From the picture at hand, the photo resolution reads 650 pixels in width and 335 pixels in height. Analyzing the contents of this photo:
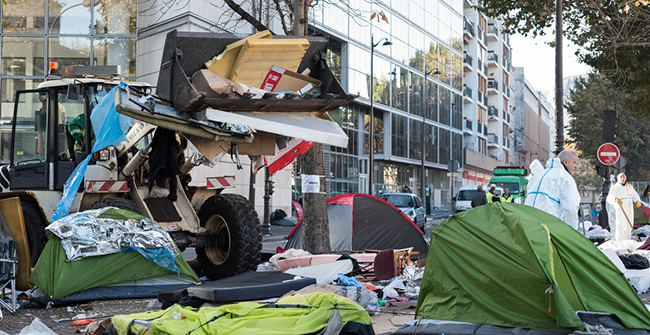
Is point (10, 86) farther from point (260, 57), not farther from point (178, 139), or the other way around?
point (260, 57)

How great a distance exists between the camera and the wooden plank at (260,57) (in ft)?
24.1

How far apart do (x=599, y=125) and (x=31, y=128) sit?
141 feet

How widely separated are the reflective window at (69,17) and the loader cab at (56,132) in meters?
14.6

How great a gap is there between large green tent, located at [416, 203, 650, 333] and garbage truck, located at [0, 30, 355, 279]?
215 cm

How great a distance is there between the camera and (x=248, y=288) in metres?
6.39

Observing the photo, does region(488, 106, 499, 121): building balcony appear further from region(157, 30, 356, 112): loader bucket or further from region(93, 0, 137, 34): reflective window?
region(157, 30, 356, 112): loader bucket

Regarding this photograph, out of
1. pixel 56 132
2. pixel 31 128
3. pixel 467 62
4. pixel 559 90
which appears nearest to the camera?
pixel 56 132

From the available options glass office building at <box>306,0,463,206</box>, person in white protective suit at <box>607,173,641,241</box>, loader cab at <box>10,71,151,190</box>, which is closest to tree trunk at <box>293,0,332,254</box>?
loader cab at <box>10,71,151,190</box>

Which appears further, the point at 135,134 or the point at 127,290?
the point at 135,134

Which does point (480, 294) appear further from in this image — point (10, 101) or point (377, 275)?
point (10, 101)

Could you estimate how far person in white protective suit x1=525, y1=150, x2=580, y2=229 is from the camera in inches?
315

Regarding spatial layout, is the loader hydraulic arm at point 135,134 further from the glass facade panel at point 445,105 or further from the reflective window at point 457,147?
A: the reflective window at point 457,147

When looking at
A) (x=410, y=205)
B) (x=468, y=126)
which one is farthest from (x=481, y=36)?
(x=410, y=205)

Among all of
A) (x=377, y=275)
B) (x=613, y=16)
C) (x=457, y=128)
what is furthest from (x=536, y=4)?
(x=457, y=128)
